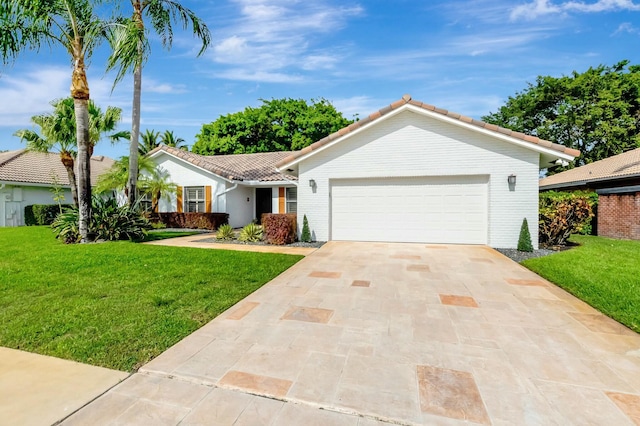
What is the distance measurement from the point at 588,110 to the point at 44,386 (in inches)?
1402

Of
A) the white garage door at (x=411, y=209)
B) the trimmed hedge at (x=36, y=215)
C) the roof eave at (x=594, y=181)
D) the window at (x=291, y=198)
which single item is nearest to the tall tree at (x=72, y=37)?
the window at (x=291, y=198)

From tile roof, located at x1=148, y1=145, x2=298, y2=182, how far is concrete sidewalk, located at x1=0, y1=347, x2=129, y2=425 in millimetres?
12134

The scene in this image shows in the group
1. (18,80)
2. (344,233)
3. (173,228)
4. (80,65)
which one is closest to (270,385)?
(344,233)

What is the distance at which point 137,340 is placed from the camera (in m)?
3.35

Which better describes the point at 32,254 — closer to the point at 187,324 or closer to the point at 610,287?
the point at 187,324

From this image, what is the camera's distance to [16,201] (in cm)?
1773

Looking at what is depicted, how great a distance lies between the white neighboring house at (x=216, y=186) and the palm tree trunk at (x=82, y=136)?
5.90m

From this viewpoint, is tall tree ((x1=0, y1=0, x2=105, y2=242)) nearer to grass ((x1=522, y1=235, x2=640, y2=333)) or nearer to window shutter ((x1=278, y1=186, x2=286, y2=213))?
window shutter ((x1=278, y1=186, x2=286, y2=213))

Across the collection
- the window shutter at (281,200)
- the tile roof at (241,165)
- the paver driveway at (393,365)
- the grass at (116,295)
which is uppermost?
the tile roof at (241,165)

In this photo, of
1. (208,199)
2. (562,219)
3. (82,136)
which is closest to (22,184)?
(208,199)

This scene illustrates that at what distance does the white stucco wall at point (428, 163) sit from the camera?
9523mm

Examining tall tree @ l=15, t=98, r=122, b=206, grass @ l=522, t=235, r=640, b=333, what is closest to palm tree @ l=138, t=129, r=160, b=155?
tall tree @ l=15, t=98, r=122, b=206

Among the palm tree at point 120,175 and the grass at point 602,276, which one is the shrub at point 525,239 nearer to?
the grass at point 602,276

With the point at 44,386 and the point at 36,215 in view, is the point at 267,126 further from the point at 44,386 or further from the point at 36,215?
the point at 44,386
